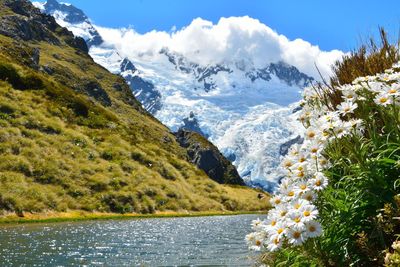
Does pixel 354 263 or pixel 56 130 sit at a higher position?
pixel 56 130

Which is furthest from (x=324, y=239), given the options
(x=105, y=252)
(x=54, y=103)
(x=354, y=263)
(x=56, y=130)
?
(x=54, y=103)

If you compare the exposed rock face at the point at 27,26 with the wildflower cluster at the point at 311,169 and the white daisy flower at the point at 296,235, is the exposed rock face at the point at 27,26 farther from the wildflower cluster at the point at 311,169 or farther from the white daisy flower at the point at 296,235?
the white daisy flower at the point at 296,235

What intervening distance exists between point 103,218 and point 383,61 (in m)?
40.4

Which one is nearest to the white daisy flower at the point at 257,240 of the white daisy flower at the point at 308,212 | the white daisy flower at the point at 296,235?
the white daisy flower at the point at 296,235

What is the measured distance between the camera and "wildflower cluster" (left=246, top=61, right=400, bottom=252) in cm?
538

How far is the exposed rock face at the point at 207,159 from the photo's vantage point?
142 meters

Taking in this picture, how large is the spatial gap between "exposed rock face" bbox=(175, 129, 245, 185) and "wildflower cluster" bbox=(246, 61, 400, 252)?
5142 inches

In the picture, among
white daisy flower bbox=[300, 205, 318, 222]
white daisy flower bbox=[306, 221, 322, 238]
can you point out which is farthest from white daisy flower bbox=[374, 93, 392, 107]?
white daisy flower bbox=[306, 221, 322, 238]

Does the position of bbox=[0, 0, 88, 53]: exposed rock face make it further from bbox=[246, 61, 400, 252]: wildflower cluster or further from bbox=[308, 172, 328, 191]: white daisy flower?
bbox=[308, 172, 328, 191]: white daisy flower

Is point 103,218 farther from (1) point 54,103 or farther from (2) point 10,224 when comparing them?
(1) point 54,103

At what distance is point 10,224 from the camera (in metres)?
35.2

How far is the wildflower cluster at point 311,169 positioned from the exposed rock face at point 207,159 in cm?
13060

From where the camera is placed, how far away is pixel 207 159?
473 ft

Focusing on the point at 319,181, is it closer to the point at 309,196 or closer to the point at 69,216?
the point at 309,196
